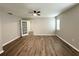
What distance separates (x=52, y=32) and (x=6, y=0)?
9.28 metres

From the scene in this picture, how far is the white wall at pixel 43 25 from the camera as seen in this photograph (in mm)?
11336

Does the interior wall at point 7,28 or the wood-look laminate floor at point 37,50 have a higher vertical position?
the interior wall at point 7,28

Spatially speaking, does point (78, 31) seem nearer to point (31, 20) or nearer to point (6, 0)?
point (6, 0)

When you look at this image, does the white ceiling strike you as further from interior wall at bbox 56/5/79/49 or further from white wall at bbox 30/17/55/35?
white wall at bbox 30/17/55/35

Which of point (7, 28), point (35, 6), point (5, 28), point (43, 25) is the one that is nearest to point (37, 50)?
point (35, 6)

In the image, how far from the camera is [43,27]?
1142 cm

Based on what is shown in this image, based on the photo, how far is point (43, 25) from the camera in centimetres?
1140

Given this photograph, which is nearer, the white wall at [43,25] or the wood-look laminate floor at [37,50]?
the wood-look laminate floor at [37,50]

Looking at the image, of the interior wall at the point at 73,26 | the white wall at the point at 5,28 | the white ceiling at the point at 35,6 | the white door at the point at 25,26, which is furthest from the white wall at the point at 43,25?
the white ceiling at the point at 35,6

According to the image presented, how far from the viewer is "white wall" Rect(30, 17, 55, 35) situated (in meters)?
11.3

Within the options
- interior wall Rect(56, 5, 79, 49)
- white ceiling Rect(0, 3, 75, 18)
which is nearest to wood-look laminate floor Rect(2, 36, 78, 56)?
interior wall Rect(56, 5, 79, 49)

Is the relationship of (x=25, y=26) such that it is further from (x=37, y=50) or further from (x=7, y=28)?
(x=37, y=50)

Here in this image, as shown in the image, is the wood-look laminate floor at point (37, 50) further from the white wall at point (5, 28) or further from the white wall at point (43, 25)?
the white wall at point (43, 25)

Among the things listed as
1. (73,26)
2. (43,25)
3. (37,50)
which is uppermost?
(43,25)
